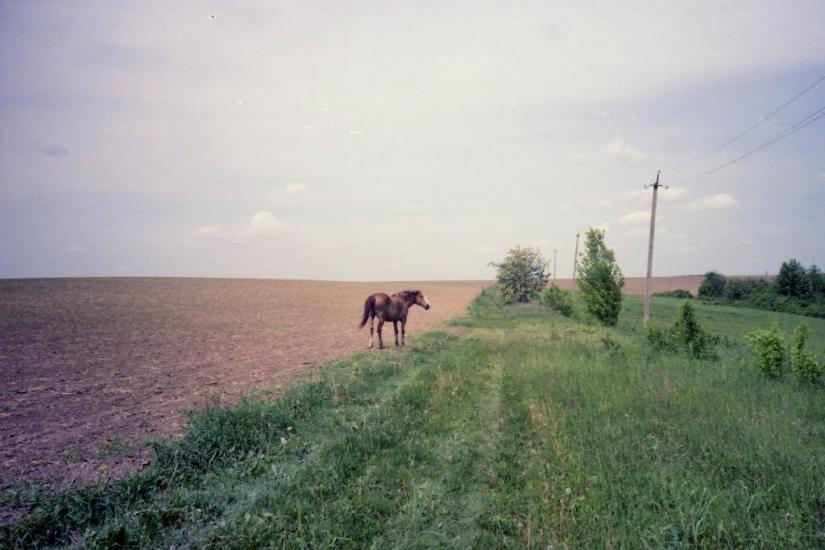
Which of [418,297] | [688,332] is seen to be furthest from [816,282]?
[418,297]

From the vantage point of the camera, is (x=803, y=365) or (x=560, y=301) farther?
(x=560, y=301)

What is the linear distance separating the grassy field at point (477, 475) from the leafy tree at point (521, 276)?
129 ft

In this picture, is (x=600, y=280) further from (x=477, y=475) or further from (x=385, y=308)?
(x=477, y=475)

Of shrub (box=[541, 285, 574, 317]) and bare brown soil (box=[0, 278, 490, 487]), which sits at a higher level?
shrub (box=[541, 285, 574, 317])

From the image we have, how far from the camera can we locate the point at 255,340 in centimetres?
2030

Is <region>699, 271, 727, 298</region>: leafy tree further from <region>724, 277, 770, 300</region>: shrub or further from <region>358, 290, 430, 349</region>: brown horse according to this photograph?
<region>358, 290, 430, 349</region>: brown horse

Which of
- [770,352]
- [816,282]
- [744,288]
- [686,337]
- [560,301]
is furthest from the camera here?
[744,288]

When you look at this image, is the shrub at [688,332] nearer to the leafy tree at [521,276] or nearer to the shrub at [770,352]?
the shrub at [770,352]

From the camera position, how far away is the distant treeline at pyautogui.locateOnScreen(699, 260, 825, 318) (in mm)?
57594

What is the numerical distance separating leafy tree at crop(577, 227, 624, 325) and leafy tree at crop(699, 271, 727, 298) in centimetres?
6321

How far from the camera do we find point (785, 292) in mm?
65500

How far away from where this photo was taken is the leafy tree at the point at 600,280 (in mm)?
27766

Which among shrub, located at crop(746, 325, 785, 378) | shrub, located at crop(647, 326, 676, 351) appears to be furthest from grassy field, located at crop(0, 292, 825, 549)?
shrub, located at crop(647, 326, 676, 351)

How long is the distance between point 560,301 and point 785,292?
49.8 meters
